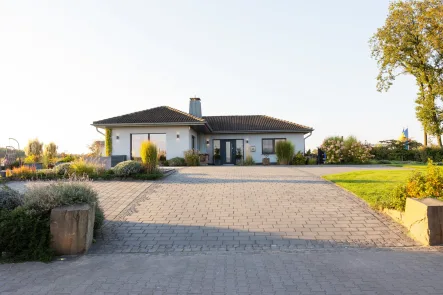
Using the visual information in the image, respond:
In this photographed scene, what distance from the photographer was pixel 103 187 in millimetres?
11141

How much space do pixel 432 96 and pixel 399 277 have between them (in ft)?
99.5

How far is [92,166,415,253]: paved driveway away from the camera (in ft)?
18.4

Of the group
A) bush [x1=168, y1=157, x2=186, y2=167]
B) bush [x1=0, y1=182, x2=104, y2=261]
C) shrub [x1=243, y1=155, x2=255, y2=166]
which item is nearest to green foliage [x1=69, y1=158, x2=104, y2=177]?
bush [x1=0, y1=182, x2=104, y2=261]

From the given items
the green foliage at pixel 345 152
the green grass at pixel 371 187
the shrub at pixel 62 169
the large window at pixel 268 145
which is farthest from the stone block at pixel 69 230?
the large window at pixel 268 145

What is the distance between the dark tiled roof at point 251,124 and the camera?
27152 millimetres

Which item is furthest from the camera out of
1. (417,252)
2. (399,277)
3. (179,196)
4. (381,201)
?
(179,196)

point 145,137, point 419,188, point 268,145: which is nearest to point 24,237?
point 419,188

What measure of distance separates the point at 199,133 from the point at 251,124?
4.42 meters

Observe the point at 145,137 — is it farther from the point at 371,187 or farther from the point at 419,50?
the point at 419,50

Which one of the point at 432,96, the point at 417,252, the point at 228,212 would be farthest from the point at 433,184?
the point at 432,96

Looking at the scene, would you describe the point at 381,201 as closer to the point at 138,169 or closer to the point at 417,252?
the point at 417,252

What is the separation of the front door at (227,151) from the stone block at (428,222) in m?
22.0

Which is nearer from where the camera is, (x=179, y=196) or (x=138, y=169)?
(x=179, y=196)

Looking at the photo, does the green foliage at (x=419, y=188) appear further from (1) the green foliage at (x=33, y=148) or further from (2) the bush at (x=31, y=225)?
(1) the green foliage at (x=33, y=148)
